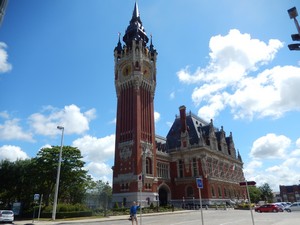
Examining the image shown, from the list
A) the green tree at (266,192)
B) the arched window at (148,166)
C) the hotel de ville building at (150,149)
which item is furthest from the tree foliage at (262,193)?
the arched window at (148,166)

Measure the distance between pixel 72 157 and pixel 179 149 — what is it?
29059mm

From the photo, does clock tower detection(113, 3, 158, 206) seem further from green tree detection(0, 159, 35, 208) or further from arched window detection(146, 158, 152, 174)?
green tree detection(0, 159, 35, 208)

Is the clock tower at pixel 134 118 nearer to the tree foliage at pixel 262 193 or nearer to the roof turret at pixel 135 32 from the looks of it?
the roof turret at pixel 135 32

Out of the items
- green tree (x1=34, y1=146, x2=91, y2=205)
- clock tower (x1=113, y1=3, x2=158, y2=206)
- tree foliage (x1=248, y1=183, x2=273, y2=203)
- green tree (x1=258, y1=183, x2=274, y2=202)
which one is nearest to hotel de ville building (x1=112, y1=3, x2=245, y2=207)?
clock tower (x1=113, y1=3, x2=158, y2=206)

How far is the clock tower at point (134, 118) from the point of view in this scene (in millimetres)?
50750

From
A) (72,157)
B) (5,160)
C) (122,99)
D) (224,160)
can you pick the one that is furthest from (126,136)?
(224,160)

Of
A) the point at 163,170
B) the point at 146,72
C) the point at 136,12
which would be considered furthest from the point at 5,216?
the point at 136,12

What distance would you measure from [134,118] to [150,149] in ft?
27.1

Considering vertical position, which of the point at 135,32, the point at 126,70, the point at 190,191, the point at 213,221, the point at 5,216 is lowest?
the point at 213,221

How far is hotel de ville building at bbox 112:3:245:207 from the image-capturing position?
171ft

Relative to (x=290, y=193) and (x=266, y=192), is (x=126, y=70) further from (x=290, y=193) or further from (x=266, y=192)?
(x=290, y=193)

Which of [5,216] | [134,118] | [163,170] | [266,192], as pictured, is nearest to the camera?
[5,216]

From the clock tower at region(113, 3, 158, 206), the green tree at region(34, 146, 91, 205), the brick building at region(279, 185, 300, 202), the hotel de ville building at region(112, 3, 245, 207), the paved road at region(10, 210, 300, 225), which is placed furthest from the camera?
the brick building at region(279, 185, 300, 202)

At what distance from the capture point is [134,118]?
55.1m
